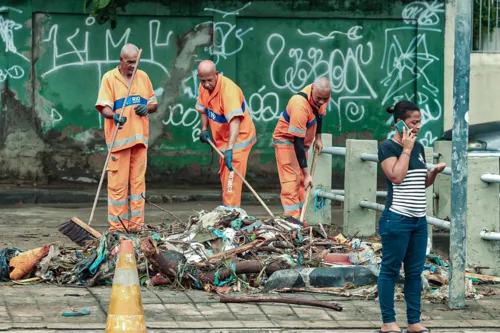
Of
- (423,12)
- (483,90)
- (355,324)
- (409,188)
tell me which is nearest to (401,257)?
(409,188)

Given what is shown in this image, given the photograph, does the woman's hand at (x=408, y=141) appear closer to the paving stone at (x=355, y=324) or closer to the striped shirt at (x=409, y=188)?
the striped shirt at (x=409, y=188)

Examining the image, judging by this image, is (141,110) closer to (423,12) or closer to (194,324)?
(194,324)

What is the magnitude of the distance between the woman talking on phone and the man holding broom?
4220mm

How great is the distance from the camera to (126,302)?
20.8 ft

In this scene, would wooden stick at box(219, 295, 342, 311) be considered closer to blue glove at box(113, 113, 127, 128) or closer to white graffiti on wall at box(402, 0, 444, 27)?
blue glove at box(113, 113, 127, 128)

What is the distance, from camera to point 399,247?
688 cm

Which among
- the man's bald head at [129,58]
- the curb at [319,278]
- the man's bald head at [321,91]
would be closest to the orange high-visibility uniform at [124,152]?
the man's bald head at [129,58]

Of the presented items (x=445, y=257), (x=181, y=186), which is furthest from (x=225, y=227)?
(x=181, y=186)

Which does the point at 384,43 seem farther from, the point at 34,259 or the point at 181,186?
the point at 34,259

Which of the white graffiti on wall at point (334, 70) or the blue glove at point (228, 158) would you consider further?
the white graffiti on wall at point (334, 70)

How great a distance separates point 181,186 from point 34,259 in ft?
24.0

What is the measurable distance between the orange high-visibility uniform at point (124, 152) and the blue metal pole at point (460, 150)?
3.83 m

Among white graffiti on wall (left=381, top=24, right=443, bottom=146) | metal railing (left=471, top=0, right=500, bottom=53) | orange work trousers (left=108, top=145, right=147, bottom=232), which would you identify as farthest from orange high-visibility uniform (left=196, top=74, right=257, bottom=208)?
metal railing (left=471, top=0, right=500, bottom=53)

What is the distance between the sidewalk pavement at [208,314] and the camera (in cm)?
711
